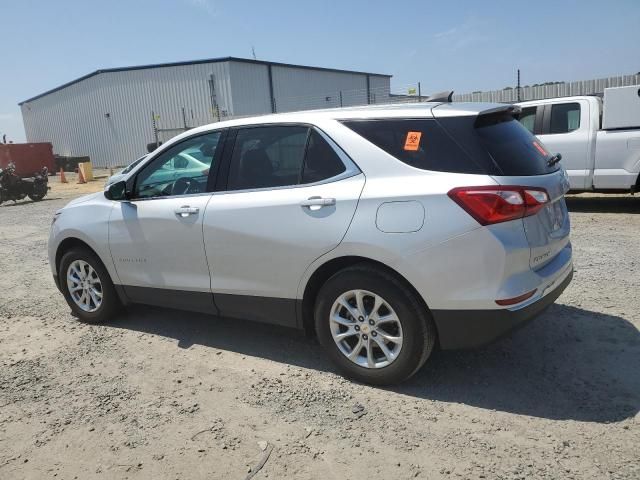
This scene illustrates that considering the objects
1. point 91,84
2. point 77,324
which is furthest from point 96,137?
point 77,324

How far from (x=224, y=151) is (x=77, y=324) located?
2.38 metres

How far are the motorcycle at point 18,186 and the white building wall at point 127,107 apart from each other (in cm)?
1055

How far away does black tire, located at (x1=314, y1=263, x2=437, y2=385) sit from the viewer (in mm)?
3164

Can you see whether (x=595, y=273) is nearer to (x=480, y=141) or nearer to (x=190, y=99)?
(x=480, y=141)

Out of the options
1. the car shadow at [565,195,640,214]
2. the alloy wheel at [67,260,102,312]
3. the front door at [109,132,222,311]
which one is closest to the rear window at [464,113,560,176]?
the front door at [109,132,222,311]

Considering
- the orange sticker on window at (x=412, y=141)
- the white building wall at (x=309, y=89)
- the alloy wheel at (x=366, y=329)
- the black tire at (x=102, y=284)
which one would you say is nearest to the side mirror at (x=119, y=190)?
the black tire at (x=102, y=284)

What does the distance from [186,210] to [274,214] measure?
2.79ft

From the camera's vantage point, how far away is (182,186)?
4355 mm

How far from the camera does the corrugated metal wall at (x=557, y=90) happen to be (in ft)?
48.8

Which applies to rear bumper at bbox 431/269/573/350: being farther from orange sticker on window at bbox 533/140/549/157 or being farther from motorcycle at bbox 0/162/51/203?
motorcycle at bbox 0/162/51/203

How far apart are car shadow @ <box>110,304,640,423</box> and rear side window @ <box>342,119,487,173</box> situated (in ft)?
4.59

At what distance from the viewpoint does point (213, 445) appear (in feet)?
9.59

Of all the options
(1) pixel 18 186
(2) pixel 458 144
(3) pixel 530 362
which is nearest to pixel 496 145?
(2) pixel 458 144

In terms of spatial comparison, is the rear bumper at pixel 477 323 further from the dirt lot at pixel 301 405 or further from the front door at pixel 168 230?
the front door at pixel 168 230
